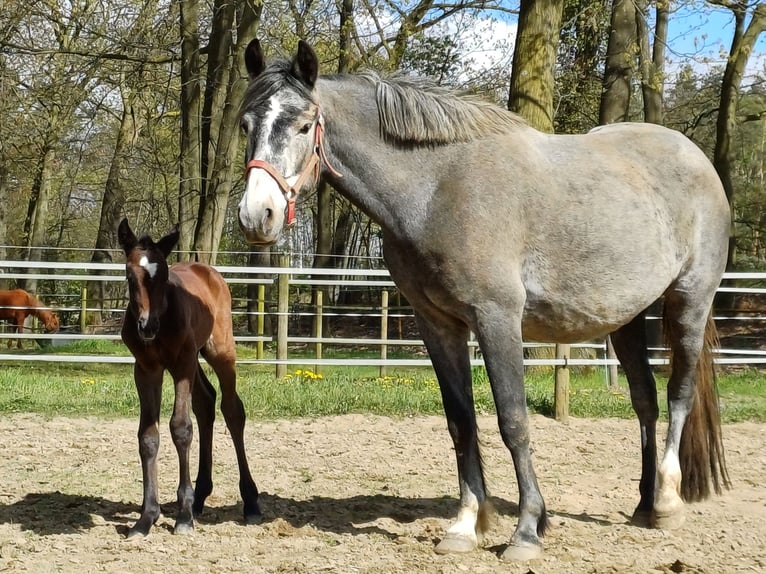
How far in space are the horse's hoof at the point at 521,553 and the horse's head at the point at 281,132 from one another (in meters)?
1.94

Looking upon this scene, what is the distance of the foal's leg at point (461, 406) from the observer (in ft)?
15.3

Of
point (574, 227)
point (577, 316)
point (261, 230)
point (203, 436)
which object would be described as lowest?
point (203, 436)

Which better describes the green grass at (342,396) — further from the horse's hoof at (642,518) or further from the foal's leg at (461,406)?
the foal's leg at (461,406)

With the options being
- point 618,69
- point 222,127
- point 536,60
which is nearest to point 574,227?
point 536,60

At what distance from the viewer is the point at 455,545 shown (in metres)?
4.41

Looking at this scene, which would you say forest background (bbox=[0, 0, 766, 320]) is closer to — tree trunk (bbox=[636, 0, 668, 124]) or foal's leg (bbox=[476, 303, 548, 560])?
tree trunk (bbox=[636, 0, 668, 124])

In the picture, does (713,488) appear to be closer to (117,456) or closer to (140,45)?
(117,456)

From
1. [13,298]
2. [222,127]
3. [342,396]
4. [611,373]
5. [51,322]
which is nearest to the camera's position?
[342,396]

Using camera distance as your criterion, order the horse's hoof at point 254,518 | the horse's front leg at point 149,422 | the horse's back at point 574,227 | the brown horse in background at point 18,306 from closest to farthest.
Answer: the horse's back at point 574,227 → the horse's front leg at point 149,422 → the horse's hoof at point 254,518 → the brown horse in background at point 18,306

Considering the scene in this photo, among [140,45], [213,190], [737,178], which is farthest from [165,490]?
[737,178]

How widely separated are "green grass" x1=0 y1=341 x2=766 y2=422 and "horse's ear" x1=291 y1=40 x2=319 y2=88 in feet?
15.8

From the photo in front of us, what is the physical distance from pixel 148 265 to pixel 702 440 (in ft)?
11.7

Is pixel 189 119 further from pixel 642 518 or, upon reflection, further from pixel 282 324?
pixel 642 518

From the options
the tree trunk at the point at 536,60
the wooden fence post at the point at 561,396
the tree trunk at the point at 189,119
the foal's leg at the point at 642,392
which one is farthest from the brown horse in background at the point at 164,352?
the tree trunk at the point at 189,119
